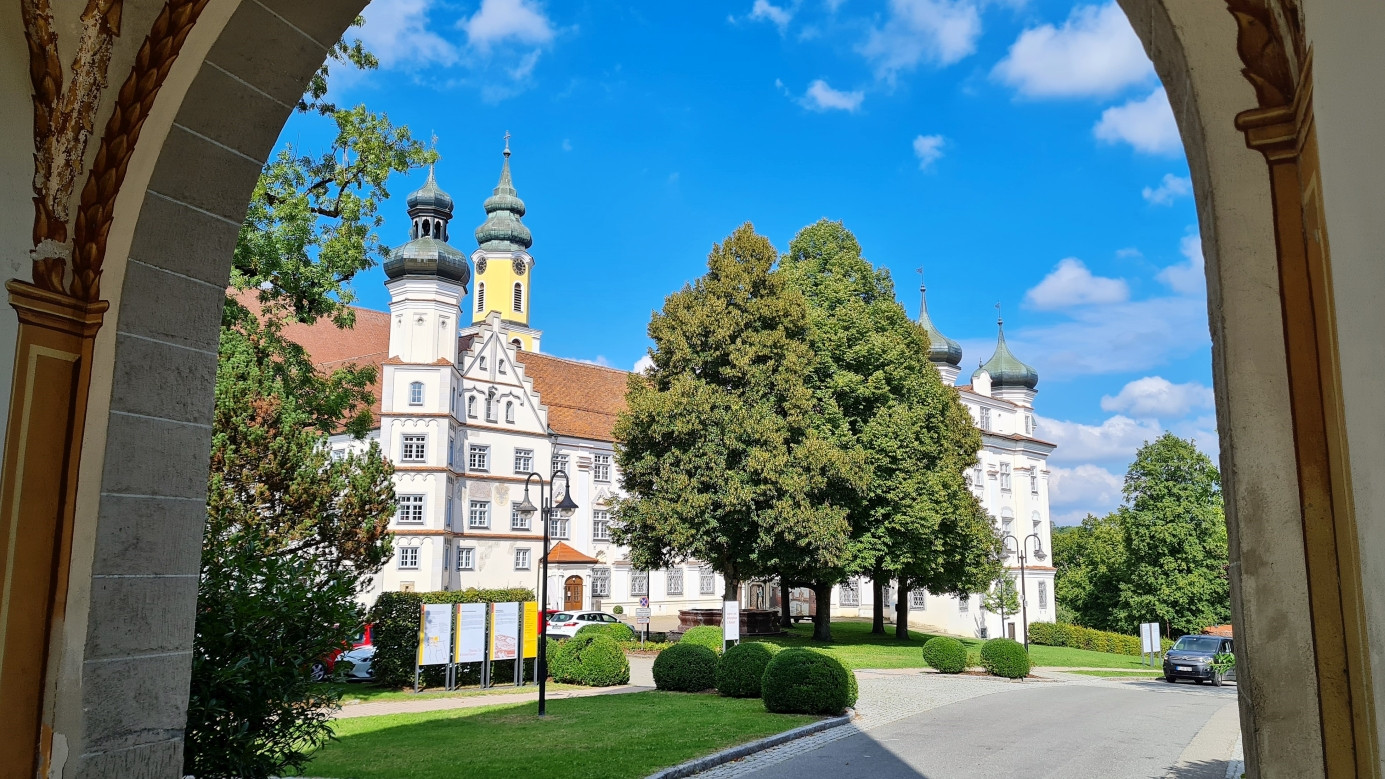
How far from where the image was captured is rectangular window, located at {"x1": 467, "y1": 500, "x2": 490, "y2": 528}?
154 ft

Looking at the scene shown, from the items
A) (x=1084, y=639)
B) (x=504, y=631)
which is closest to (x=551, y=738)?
(x=504, y=631)

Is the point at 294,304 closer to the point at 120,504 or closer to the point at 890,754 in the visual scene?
the point at 890,754

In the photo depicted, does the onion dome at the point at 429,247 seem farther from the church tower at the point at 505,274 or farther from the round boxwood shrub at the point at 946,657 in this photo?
the round boxwood shrub at the point at 946,657

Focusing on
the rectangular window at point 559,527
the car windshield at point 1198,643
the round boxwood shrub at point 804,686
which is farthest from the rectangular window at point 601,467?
the round boxwood shrub at point 804,686

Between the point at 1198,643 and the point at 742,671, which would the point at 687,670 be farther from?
the point at 1198,643

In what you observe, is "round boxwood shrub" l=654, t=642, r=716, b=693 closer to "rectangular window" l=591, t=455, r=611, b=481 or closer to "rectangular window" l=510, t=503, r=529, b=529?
"rectangular window" l=510, t=503, r=529, b=529

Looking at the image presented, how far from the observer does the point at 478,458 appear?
47938 millimetres

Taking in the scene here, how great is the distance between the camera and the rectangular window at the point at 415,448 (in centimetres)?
4425

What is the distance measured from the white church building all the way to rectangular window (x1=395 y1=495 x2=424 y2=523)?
6cm

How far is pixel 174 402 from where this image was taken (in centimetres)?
519

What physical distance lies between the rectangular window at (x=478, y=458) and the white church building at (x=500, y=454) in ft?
0.17

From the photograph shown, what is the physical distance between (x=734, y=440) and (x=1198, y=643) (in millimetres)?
14369

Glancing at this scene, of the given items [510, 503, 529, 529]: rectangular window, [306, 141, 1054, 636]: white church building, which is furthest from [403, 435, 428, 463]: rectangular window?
[510, 503, 529, 529]: rectangular window

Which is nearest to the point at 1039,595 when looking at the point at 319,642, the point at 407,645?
the point at 407,645
